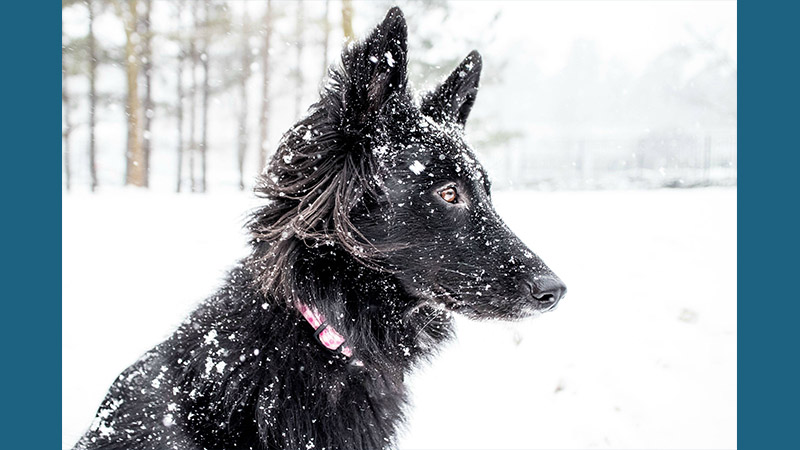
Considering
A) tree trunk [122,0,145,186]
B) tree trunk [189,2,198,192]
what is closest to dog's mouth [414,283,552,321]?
tree trunk [122,0,145,186]

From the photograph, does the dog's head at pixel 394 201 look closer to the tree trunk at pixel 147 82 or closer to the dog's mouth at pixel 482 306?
the dog's mouth at pixel 482 306

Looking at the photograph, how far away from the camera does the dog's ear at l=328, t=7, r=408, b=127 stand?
99.5 inches

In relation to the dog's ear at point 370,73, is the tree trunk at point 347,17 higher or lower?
higher

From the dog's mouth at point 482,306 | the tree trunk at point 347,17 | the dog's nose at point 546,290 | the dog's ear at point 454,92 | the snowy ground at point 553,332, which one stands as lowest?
the snowy ground at point 553,332

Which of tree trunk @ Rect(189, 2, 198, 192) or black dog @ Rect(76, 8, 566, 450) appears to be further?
tree trunk @ Rect(189, 2, 198, 192)

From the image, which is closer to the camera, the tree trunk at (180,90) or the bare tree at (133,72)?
the bare tree at (133,72)

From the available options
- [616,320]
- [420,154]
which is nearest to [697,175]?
[616,320]

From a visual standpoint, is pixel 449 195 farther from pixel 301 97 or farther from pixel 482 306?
pixel 301 97

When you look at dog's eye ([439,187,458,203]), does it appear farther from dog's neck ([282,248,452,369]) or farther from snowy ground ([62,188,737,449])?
snowy ground ([62,188,737,449])

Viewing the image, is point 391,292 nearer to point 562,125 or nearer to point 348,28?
point 348,28

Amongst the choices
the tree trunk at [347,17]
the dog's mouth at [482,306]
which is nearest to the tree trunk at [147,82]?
the tree trunk at [347,17]

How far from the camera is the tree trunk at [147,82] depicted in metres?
14.7

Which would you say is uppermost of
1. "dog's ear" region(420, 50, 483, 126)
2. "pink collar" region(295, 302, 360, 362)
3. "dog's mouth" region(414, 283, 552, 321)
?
"dog's ear" region(420, 50, 483, 126)

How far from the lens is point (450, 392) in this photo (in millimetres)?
5938
